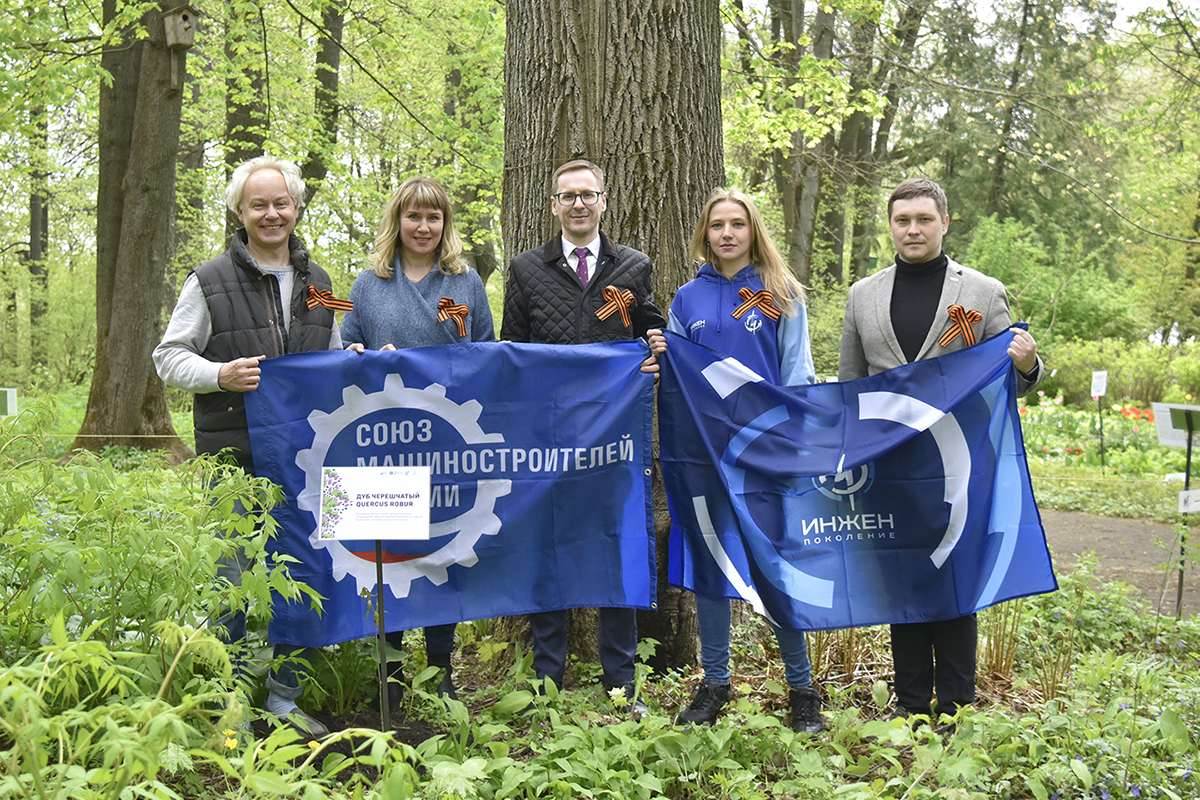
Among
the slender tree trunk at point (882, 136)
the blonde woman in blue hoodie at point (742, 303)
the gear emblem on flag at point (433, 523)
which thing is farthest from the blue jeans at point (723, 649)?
the slender tree trunk at point (882, 136)

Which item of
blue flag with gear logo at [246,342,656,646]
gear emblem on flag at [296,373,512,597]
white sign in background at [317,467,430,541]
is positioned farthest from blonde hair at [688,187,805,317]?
white sign in background at [317,467,430,541]

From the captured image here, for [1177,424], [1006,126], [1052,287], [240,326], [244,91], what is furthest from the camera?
[1006,126]

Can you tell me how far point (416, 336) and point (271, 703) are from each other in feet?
5.00

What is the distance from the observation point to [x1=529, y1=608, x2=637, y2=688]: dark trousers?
3.64 m

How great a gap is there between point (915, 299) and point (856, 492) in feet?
2.72

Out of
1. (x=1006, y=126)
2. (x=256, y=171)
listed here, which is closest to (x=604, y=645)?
(x=256, y=171)

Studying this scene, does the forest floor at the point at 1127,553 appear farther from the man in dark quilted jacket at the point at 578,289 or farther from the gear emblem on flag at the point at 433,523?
the man in dark quilted jacket at the point at 578,289

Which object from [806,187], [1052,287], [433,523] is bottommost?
[433,523]

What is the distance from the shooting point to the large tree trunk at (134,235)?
1002cm

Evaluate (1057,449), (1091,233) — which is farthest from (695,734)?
(1091,233)

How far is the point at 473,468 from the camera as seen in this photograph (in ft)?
12.1

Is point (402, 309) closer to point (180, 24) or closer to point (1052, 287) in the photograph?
point (180, 24)

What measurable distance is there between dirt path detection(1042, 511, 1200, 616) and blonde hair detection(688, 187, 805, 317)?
9.46ft

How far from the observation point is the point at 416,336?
379 centimetres
